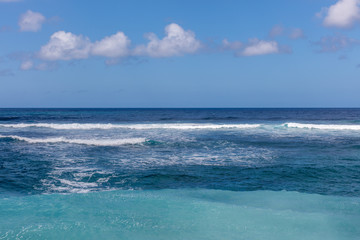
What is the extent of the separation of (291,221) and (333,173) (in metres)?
5.69

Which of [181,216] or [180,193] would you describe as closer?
[181,216]

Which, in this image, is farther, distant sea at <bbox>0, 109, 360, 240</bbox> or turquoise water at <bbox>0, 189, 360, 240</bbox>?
distant sea at <bbox>0, 109, 360, 240</bbox>

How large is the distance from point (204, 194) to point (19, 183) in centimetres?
648

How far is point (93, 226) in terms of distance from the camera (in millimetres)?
6871

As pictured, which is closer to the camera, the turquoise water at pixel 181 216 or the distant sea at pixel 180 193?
the turquoise water at pixel 181 216

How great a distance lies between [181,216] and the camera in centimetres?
744

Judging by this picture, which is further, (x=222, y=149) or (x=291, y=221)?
(x=222, y=149)

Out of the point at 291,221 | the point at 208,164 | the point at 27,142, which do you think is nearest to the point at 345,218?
the point at 291,221

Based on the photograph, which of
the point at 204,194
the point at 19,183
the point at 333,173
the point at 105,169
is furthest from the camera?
the point at 105,169

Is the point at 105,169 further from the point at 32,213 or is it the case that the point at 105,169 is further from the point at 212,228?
the point at 212,228

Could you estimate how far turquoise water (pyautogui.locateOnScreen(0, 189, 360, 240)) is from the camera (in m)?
6.49

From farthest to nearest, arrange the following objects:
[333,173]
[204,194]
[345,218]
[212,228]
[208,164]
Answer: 1. [208,164]
2. [333,173]
3. [204,194]
4. [345,218]
5. [212,228]

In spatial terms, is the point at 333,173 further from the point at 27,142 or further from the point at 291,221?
the point at 27,142

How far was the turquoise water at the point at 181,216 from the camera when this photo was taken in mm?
6492
